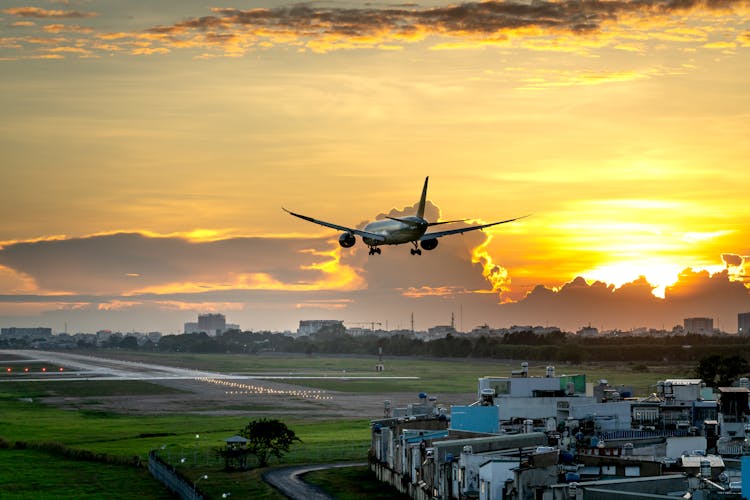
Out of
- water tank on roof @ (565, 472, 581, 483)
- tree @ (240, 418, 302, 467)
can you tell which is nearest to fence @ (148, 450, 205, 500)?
tree @ (240, 418, 302, 467)

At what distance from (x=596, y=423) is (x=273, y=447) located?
37.1 meters

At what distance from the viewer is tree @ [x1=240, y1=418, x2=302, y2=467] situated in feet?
454

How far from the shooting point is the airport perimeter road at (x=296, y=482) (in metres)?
114

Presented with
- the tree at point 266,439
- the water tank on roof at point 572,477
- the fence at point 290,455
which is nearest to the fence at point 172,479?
the fence at point 290,455

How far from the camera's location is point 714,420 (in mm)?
124812

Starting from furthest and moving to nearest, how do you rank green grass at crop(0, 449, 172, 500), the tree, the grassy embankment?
1. the tree
2. the grassy embankment
3. green grass at crop(0, 449, 172, 500)

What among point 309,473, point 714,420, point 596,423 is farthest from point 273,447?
point 714,420

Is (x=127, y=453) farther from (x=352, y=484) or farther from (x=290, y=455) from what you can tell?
(x=352, y=484)

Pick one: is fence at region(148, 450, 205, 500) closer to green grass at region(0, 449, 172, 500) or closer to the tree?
green grass at region(0, 449, 172, 500)

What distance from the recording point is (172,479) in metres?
124

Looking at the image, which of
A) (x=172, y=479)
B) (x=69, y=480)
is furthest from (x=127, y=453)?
(x=172, y=479)

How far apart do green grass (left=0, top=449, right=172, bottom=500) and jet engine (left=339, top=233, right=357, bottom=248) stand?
98.4 feet

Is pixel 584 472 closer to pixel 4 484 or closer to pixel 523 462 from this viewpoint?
pixel 523 462

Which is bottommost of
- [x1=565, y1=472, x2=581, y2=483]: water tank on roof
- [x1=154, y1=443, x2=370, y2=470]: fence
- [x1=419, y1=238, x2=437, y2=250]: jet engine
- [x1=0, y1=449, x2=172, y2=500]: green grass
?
[x1=0, y1=449, x2=172, y2=500]: green grass
